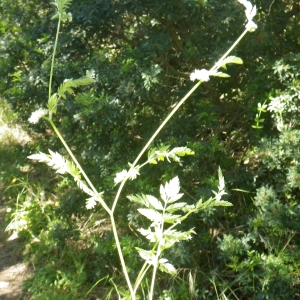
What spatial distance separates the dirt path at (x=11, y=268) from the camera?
512 cm

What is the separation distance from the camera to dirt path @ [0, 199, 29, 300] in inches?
202

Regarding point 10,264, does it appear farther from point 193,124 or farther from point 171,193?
point 171,193

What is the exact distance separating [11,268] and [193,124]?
8.17ft

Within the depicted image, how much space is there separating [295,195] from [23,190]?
3.46 meters

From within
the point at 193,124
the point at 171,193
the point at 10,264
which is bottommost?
the point at 10,264

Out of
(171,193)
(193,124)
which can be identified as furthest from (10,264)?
(171,193)

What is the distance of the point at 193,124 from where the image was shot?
14.1ft

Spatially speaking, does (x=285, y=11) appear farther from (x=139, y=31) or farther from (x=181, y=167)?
(x=181, y=167)

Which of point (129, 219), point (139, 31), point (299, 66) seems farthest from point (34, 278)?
point (299, 66)

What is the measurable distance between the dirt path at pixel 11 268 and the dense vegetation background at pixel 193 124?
27 cm

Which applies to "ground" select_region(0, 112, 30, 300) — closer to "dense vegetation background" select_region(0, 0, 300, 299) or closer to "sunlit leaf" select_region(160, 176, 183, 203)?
"dense vegetation background" select_region(0, 0, 300, 299)

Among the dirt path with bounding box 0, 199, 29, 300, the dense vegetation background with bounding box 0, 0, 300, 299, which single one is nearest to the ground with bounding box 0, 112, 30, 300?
the dirt path with bounding box 0, 199, 29, 300

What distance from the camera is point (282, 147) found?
3762mm

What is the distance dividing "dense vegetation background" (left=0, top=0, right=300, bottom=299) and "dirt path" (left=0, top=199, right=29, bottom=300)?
0.27 m
